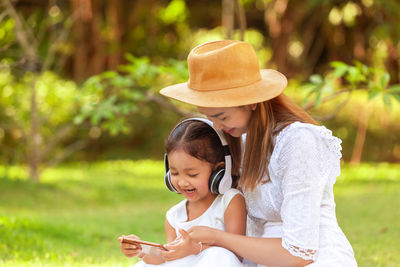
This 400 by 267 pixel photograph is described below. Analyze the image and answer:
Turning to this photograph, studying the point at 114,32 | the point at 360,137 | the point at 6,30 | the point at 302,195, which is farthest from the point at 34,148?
the point at 302,195

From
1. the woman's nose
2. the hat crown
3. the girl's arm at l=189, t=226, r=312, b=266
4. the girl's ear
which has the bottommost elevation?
the girl's arm at l=189, t=226, r=312, b=266

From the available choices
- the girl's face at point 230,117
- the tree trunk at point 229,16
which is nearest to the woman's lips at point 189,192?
the girl's face at point 230,117

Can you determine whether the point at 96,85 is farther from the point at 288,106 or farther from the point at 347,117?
the point at 347,117

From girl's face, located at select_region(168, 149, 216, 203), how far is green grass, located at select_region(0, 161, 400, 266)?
148 centimetres

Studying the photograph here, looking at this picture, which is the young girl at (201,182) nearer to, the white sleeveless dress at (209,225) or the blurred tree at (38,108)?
the white sleeveless dress at (209,225)

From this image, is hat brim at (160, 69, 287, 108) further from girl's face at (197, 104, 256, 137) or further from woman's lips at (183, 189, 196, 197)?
woman's lips at (183, 189, 196, 197)

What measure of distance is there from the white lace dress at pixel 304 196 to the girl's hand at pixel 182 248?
296mm

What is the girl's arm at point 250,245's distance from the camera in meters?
2.60

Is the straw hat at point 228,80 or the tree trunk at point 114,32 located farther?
the tree trunk at point 114,32

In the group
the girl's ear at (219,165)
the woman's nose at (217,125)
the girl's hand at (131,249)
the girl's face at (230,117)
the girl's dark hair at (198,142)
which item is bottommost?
the girl's hand at (131,249)

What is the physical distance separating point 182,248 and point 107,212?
17.4 ft

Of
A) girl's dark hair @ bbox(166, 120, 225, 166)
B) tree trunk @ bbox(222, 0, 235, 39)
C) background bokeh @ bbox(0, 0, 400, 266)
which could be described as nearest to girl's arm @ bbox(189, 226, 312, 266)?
girl's dark hair @ bbox(166, 120, 225, 166)

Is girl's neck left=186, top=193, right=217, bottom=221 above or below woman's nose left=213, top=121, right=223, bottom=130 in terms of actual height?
below

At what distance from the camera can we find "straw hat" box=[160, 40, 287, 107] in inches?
104
